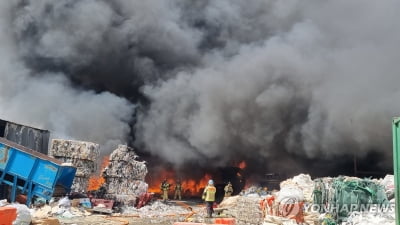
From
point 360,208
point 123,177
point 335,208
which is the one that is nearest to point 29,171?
point 123,177

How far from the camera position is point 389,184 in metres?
8.08

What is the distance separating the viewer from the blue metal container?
34.4 ft

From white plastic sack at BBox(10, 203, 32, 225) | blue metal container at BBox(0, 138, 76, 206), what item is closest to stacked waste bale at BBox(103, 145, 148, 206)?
blue metal container at BBox(0, 138, 76, 206)

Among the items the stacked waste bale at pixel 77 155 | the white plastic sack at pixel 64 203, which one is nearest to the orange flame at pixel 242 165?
the stacked waste bale at pixel 77 155

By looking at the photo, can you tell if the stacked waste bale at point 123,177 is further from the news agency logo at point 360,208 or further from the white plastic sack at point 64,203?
the news agency logo at point 360,208

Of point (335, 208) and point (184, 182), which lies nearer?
point (335, 208)

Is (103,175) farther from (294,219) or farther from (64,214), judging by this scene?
(294,219)

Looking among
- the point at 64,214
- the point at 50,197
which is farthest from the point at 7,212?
the point at 50,197

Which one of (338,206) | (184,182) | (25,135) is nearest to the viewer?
(338,206)

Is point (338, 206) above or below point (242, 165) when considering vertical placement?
below

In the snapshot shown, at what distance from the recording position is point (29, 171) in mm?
10547

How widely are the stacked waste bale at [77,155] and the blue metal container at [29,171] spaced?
7.22 feet

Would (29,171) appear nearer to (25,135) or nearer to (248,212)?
(25,135)

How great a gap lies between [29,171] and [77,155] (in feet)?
8.32
